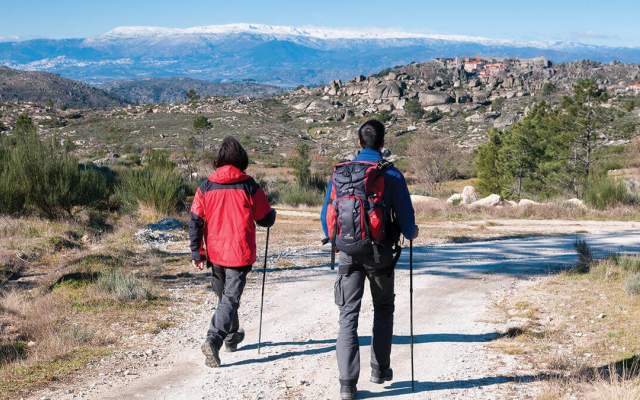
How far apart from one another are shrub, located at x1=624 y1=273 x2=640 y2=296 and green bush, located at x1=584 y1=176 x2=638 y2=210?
14.8m

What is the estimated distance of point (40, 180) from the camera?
52.0 ft

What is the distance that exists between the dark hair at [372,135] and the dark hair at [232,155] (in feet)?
3.58

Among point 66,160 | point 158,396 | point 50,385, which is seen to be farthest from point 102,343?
point 66,160

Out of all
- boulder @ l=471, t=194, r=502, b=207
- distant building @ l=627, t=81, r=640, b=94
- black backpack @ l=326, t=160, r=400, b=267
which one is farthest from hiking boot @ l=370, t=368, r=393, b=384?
distant building @ l=627, t=81, r=640, b=94

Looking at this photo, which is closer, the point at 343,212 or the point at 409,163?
the point at 343,212

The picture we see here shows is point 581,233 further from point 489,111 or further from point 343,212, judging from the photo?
point 489,111

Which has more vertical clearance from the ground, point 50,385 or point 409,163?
point 50,385

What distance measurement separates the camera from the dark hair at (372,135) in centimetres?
479

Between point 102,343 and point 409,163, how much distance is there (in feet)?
165

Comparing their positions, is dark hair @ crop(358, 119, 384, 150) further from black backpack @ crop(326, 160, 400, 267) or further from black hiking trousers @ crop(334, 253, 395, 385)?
black hiking trousers @ crop(334, 253, 395, 385)

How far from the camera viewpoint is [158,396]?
199 inches

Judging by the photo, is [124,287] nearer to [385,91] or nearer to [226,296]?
[226,296]

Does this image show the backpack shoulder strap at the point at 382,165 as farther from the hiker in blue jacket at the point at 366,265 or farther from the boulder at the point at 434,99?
the boulder at the point at 434,99

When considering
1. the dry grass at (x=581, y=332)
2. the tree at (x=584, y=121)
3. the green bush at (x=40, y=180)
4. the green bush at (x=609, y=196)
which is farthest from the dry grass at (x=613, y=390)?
the tree at (x=584, y=121)
